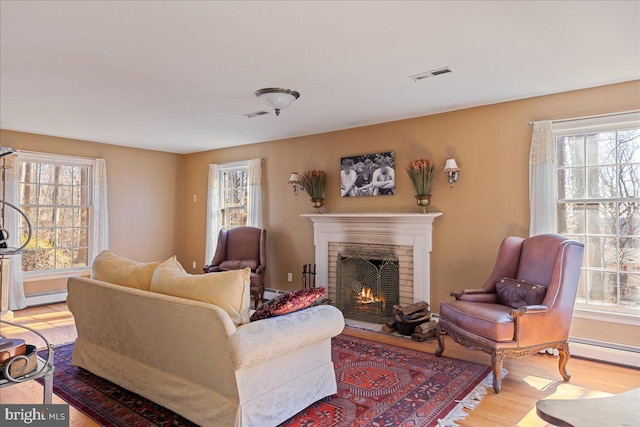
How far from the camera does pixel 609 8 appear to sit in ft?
7.45

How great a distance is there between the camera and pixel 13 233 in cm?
532

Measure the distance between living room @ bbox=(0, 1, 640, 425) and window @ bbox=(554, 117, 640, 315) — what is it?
156 millimetres

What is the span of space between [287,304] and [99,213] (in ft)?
16.4

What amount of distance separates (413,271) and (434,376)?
1619mm

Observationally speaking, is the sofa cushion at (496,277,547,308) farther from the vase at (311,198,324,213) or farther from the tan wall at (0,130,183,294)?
the tan wall at (0,130,183,294)

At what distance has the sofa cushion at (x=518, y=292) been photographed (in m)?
3.14

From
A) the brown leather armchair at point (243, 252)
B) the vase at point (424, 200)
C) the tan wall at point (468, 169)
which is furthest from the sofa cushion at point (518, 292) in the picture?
the brown leather armchair at point (243, 252)

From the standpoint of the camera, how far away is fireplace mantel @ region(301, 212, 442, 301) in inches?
177

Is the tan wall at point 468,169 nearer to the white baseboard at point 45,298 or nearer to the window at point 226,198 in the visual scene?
the window at point 226,198

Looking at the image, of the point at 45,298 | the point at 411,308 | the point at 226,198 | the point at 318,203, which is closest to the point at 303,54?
the point at 318,203

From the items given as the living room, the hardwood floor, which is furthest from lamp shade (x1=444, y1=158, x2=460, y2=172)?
the hardwood floor

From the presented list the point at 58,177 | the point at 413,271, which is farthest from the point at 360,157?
the point at 58,177

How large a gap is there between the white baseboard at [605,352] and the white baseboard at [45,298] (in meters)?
6.61

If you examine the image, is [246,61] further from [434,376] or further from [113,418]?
[434,376]
